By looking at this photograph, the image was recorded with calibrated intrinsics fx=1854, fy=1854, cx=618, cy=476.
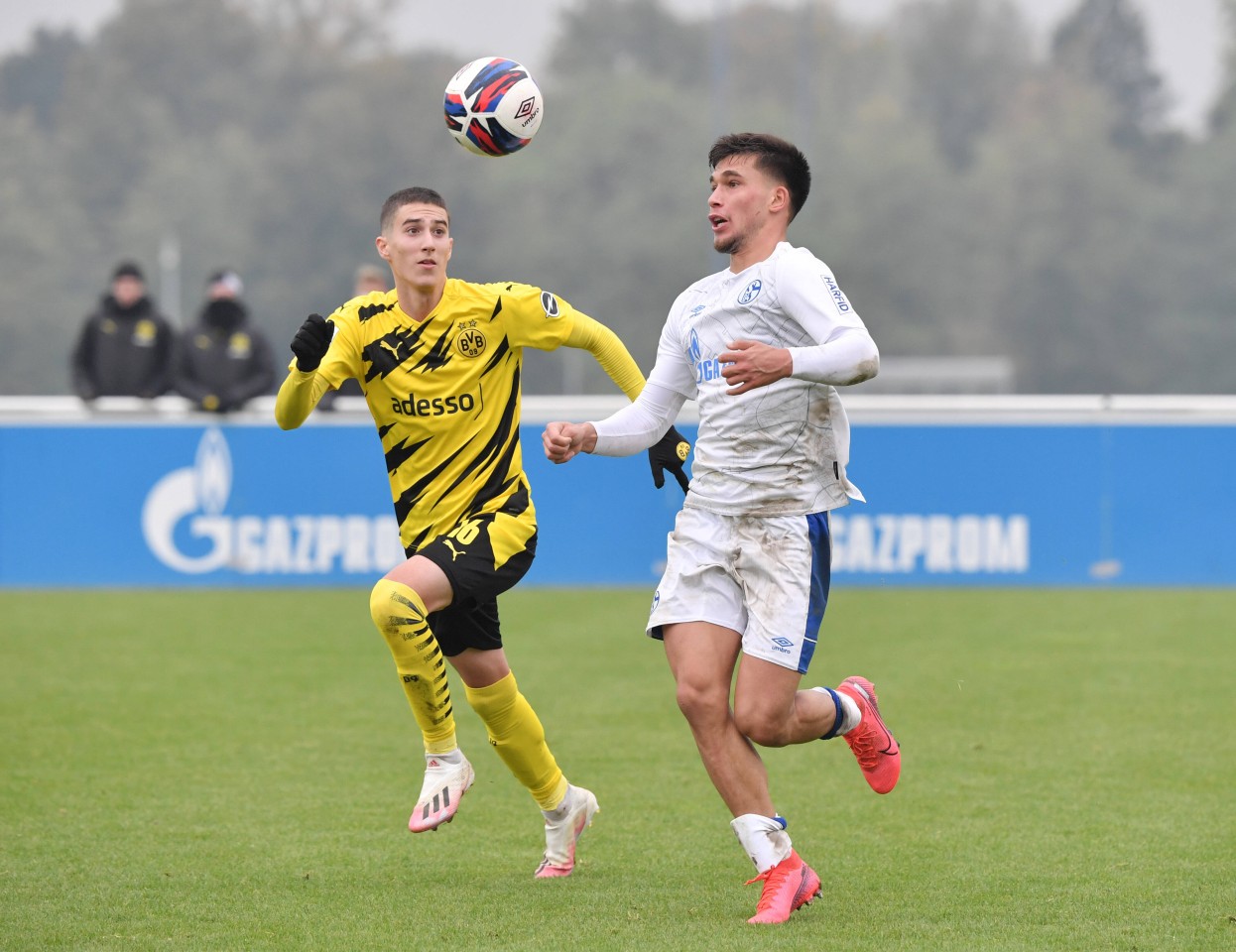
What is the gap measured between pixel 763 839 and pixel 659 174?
40.6 meters

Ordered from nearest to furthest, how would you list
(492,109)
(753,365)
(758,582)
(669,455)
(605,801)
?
(753,365) < (758,582) < (669,455) < (492,109) < (605,801)

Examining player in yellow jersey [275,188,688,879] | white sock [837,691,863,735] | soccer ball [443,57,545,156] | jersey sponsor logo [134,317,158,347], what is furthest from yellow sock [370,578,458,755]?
jersey sponsor logo [134,317,158,347]

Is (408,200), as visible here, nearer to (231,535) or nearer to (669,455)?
(669,455)

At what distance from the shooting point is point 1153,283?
143 ft

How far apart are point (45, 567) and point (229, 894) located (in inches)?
370

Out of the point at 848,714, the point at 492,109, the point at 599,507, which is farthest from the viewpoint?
the point at 599,507

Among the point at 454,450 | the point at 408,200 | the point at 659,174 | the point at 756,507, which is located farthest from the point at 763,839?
the point at 659,174

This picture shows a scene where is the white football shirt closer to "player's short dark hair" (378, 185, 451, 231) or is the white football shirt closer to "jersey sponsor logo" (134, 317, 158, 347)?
"player's short dark hair" (378, 185, 451, 231)

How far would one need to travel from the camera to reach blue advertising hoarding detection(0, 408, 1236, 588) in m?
14.3

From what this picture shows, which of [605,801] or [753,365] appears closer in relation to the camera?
[753,365]

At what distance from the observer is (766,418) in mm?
5648

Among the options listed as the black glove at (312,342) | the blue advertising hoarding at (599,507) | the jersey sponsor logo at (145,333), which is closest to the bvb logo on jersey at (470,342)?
the black glove at (312,342)

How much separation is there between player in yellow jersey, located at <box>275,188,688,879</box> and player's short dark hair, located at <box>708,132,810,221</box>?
3.01ft

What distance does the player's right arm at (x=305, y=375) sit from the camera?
5.89 m
